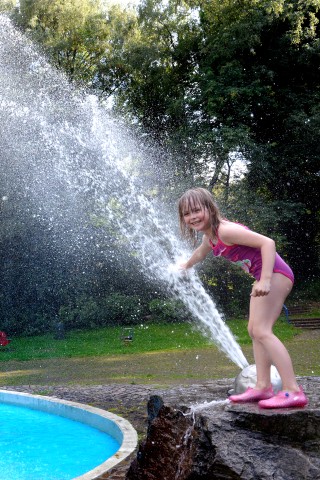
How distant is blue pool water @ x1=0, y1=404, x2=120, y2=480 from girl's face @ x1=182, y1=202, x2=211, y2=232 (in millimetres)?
3019

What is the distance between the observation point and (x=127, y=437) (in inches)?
233

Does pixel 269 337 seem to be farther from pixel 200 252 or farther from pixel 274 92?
pixel 274 92

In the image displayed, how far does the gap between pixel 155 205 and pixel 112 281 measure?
Result: 10.8 ft

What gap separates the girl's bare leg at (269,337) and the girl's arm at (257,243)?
124 mm

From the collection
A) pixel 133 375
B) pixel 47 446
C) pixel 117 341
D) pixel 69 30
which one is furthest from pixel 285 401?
pixel 69 30

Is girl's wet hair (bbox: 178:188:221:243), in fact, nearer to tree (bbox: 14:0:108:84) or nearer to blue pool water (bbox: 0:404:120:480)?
blue pool water (bbox: 0:404:120:480)

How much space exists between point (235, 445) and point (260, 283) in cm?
94

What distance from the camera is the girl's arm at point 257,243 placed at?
362 centimetres

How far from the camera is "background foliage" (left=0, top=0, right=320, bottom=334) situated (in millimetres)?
21734

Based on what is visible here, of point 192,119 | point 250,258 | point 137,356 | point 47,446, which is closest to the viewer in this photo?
point 250,258

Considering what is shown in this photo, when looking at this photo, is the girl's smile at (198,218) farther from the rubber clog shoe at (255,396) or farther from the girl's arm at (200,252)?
the rubber clog shoe at (255,396)

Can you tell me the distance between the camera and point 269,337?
371 centimetres

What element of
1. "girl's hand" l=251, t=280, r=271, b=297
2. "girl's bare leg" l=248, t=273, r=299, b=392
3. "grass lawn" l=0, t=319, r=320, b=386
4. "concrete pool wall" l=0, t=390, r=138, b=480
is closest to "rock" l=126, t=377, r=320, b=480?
"girl's bare leg" l=248, t=273, r=299, b=392

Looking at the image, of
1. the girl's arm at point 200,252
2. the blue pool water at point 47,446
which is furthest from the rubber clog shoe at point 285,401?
the blue pool water at point 47,446
